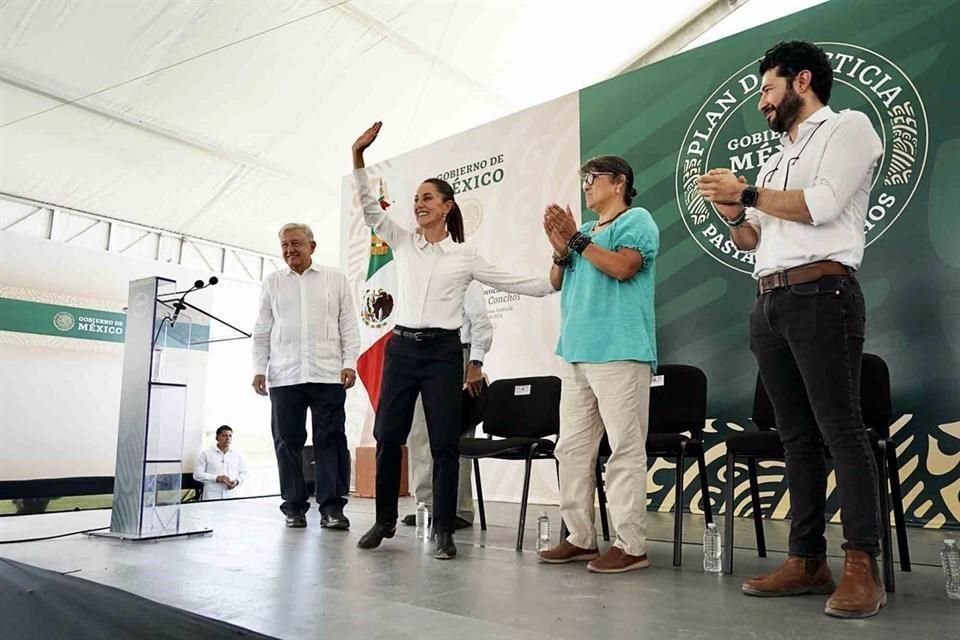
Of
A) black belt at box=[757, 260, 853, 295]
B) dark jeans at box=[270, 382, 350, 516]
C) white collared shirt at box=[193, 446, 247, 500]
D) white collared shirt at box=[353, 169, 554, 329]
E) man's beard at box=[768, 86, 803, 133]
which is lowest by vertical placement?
white collared shirt at box=[193, 446, 247, 500]

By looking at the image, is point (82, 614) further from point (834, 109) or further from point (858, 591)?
point (834, 109)

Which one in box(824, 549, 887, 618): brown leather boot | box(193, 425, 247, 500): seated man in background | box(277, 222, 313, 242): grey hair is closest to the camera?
box(824, 549, 887, 618): brown leather boot

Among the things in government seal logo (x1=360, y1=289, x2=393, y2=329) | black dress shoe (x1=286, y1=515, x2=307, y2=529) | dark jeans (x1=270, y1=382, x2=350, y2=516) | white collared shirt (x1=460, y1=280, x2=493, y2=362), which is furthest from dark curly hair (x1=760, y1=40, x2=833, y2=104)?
government seal logo (x1=360, y1=289, x2=393, y2=329)

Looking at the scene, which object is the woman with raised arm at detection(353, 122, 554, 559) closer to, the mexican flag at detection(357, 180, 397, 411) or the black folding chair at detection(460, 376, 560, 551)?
the black folding chair at detection(460, 376, 560, 551)

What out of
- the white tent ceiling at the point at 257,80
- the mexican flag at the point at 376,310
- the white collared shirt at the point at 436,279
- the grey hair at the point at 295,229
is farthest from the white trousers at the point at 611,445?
the white tent ceiling at the point at 257,80

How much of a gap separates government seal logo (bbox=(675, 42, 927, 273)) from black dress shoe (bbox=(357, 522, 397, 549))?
2506mm

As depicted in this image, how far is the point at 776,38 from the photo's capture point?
4.05 metres

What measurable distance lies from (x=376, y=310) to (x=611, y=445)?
410 cm

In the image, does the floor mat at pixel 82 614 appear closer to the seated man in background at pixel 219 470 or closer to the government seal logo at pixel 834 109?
the government seal logo at pixel 834 109

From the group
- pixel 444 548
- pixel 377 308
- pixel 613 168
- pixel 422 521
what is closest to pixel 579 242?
pixel 613 168

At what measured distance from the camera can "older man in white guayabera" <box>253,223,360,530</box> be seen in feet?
10.9

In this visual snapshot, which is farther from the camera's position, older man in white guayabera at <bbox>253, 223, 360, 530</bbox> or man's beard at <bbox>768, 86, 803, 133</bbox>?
older man in white guayabera at <bbox>253, 223, 360, 530</bbox>

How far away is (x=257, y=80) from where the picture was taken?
6.41 metres

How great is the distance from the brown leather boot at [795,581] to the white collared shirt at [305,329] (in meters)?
2.15
